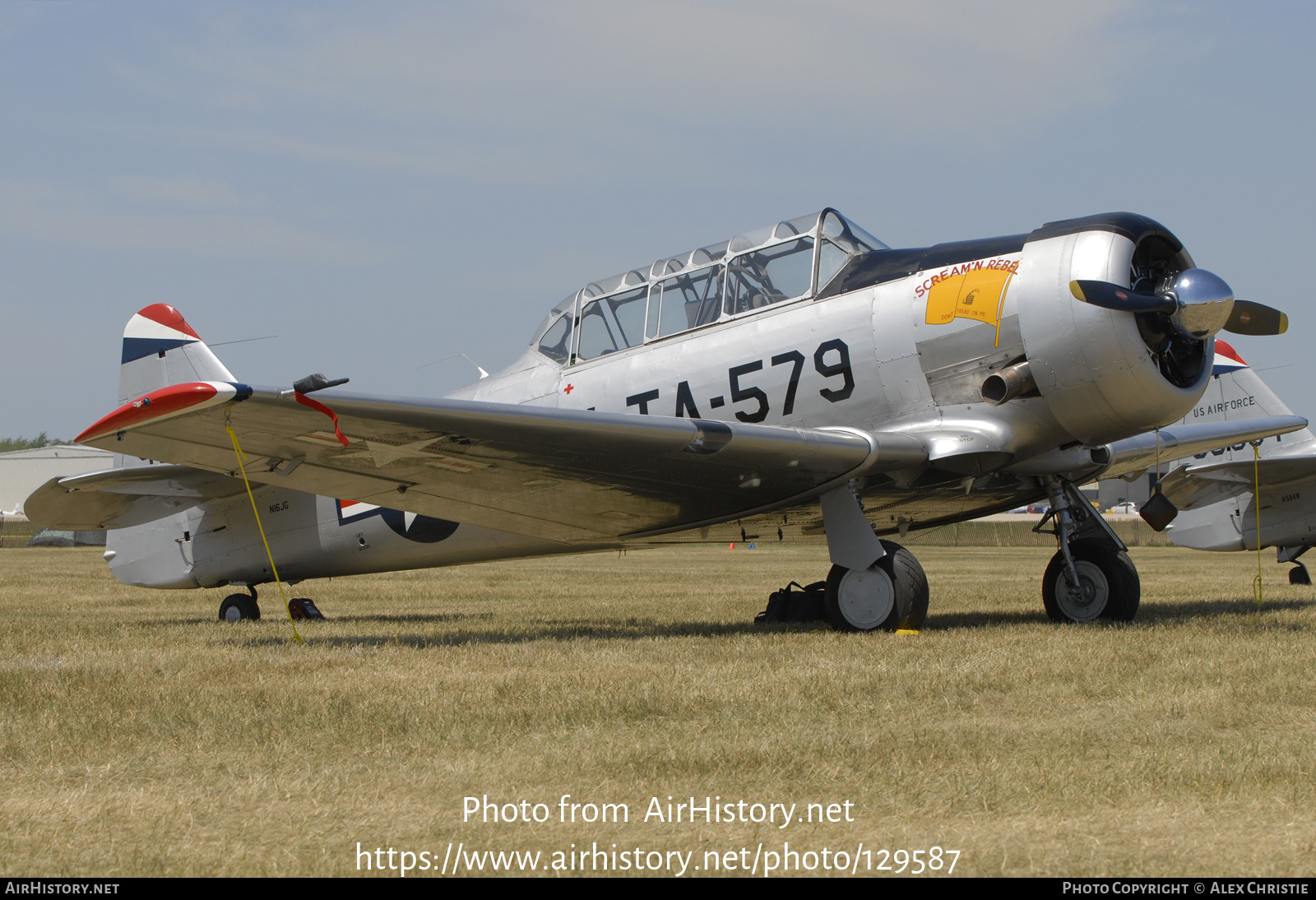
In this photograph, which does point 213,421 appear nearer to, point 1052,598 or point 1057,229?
point 1057,229

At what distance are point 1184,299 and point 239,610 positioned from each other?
9.24m

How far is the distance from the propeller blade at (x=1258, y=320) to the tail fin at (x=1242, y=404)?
7495 mm

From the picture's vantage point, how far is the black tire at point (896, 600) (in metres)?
8.11

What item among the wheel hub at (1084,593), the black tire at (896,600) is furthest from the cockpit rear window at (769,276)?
the wheel hub at (1084,593)

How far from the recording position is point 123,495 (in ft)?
34.9

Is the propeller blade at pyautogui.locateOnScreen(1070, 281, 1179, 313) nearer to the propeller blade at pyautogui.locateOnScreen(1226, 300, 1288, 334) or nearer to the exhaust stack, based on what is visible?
the exhaust stack

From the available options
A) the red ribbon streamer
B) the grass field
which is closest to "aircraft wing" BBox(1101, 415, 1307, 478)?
the grass field

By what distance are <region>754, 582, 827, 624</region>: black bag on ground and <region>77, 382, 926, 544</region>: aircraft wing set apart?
1211mm

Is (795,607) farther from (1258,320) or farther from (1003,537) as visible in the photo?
(1003,537)

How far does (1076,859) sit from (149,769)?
3103 mm

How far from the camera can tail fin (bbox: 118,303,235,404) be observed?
11.8 meters

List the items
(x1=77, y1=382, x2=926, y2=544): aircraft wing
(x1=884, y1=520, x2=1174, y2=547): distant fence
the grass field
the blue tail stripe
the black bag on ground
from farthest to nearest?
(x1=884, y1=520, x2=1174, y2=547): distant fence → the blue tail stripe → the black bag on ground → (x1=77, y1=382, x2=926, y2=544): aircraft wing → the grass field

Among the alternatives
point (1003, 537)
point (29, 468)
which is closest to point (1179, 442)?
point (1003, 537)

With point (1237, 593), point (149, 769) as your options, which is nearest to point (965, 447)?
point (149, 769)
